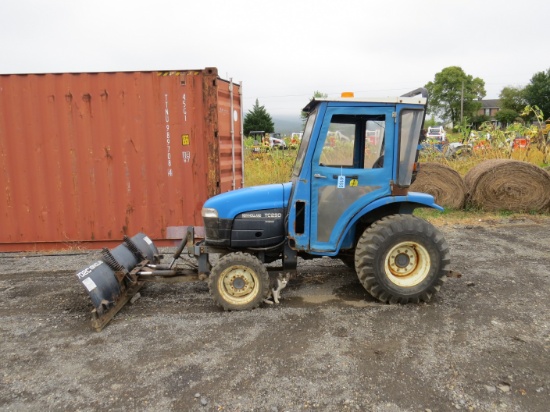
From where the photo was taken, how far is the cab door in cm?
386

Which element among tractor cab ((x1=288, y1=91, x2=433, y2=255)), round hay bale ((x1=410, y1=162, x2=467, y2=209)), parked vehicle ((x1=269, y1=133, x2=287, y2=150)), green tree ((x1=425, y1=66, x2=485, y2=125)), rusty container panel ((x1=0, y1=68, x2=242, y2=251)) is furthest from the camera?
green tree ((x1=425, y1=66, x2=485, y2=125))

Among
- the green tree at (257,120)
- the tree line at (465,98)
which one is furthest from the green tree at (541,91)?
the green tree at (257,120)

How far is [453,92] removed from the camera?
60.5 metres

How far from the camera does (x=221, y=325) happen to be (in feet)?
12.2

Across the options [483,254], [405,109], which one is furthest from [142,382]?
[483,254]

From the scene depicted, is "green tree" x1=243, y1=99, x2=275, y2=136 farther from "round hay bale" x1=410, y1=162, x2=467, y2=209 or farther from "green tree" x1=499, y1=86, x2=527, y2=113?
"round hay bale" x1=410, y1=162, x2=467, y2=209

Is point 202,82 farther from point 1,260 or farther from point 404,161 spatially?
point 1,260

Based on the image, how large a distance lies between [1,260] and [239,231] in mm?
4323

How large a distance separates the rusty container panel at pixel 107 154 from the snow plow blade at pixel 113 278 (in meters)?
1.74

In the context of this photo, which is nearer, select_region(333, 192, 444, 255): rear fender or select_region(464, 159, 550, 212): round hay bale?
select_region(333, 192, 444, 255): rear fender

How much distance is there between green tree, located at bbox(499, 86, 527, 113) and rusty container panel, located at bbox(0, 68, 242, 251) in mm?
47891

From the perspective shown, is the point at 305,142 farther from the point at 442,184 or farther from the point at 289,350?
the point at 442,184

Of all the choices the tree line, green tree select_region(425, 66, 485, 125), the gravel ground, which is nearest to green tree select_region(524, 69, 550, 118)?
the tree line

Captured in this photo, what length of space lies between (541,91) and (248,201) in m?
46.0
